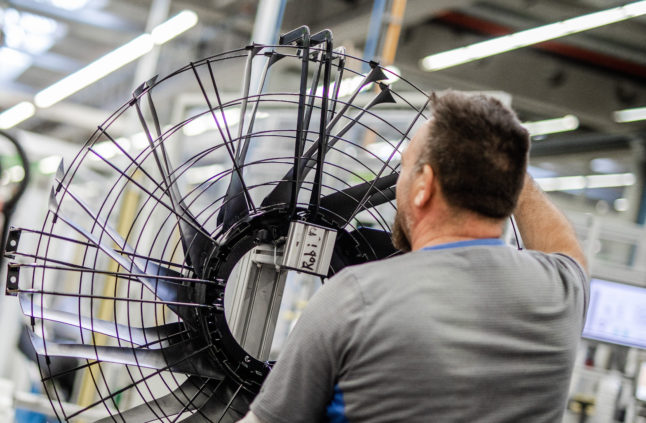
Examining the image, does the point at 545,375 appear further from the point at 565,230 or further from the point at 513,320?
the point at 565,230

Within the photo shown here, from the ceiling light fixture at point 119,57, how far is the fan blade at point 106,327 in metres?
4.33

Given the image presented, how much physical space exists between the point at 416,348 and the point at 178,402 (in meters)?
0.52

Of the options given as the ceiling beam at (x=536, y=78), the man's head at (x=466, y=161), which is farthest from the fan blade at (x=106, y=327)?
the ceiling beam at (x=536, y=78)

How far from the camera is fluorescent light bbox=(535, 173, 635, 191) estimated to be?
1186cm

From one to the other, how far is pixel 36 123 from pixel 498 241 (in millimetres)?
14342

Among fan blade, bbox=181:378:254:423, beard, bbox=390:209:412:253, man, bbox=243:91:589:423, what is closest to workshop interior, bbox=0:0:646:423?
fan blade, bbox=181:378:254:423

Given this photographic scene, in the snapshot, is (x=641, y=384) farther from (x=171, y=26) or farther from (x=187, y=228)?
(x=171, y=26)

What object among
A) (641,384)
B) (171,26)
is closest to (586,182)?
(641,384)

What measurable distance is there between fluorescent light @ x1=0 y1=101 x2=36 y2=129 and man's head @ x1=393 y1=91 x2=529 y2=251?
28.6 feet

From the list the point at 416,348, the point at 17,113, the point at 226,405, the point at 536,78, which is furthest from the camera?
the point at 17,113

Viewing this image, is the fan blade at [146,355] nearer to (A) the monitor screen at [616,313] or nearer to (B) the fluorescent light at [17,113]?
(A) the monitor screen at [616,313]

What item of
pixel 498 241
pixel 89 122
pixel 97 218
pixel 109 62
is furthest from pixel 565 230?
pixel 89 122

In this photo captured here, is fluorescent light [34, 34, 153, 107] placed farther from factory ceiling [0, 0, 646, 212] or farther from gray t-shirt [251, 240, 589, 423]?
gray t-shirt [251, 240, 589, 423]

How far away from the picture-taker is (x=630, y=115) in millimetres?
Result: 8328
